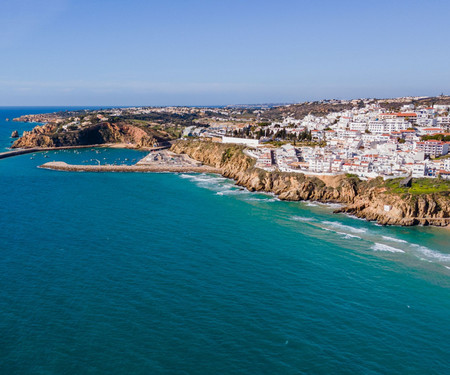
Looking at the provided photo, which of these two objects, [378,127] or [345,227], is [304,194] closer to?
[345,227]

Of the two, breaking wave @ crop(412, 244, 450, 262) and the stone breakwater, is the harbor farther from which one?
breaking wave @ crop(412, 244, 450, 262)

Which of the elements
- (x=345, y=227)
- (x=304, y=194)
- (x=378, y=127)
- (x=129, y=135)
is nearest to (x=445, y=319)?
(x=345, y=227)

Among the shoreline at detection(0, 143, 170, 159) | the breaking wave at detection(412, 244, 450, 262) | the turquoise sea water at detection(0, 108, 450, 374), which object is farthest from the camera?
the shoreline at detection(0, 143, 170, 159)

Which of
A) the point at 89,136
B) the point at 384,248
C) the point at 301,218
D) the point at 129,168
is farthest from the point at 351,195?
the point at 89,136

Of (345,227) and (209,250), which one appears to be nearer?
(209,250)

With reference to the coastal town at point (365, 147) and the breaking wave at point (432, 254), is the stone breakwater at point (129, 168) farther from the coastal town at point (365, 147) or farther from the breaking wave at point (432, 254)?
the breaking wave at point (432, 254)

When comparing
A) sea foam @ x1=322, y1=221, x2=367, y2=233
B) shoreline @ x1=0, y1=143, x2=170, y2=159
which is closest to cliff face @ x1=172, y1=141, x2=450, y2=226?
sea foam @ x1=322, y1=221, x2=367, y2=233
